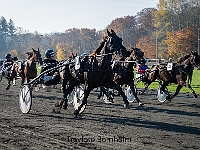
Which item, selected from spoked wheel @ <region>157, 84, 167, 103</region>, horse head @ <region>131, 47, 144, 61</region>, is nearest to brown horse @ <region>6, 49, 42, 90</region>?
horse head @ <region>131, 47, 144, 61</region>

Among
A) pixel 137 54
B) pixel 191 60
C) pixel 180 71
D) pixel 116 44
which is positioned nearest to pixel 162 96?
pixel 180 71

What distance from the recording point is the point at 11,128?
758 centimetres

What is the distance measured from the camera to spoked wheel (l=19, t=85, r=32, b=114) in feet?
32.5

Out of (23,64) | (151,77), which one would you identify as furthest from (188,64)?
(23,64)

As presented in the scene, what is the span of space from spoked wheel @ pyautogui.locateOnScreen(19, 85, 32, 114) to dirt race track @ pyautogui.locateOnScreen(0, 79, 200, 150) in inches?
7.3

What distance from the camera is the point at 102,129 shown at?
296 inches

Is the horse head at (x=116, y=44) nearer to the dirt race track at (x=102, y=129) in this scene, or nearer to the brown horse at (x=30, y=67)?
the dirt race track at (x=102, y=129)

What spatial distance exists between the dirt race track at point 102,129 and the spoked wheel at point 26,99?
186 millimetres

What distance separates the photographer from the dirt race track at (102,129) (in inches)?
240

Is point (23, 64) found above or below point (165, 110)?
above

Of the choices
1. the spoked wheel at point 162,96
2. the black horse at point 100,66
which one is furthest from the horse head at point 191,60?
the black horse at point 100,66

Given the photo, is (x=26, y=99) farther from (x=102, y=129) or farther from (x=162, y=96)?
(x=162, y=96)

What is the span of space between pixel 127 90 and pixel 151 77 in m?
1.18

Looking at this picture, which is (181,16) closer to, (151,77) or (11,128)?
(151,77)
